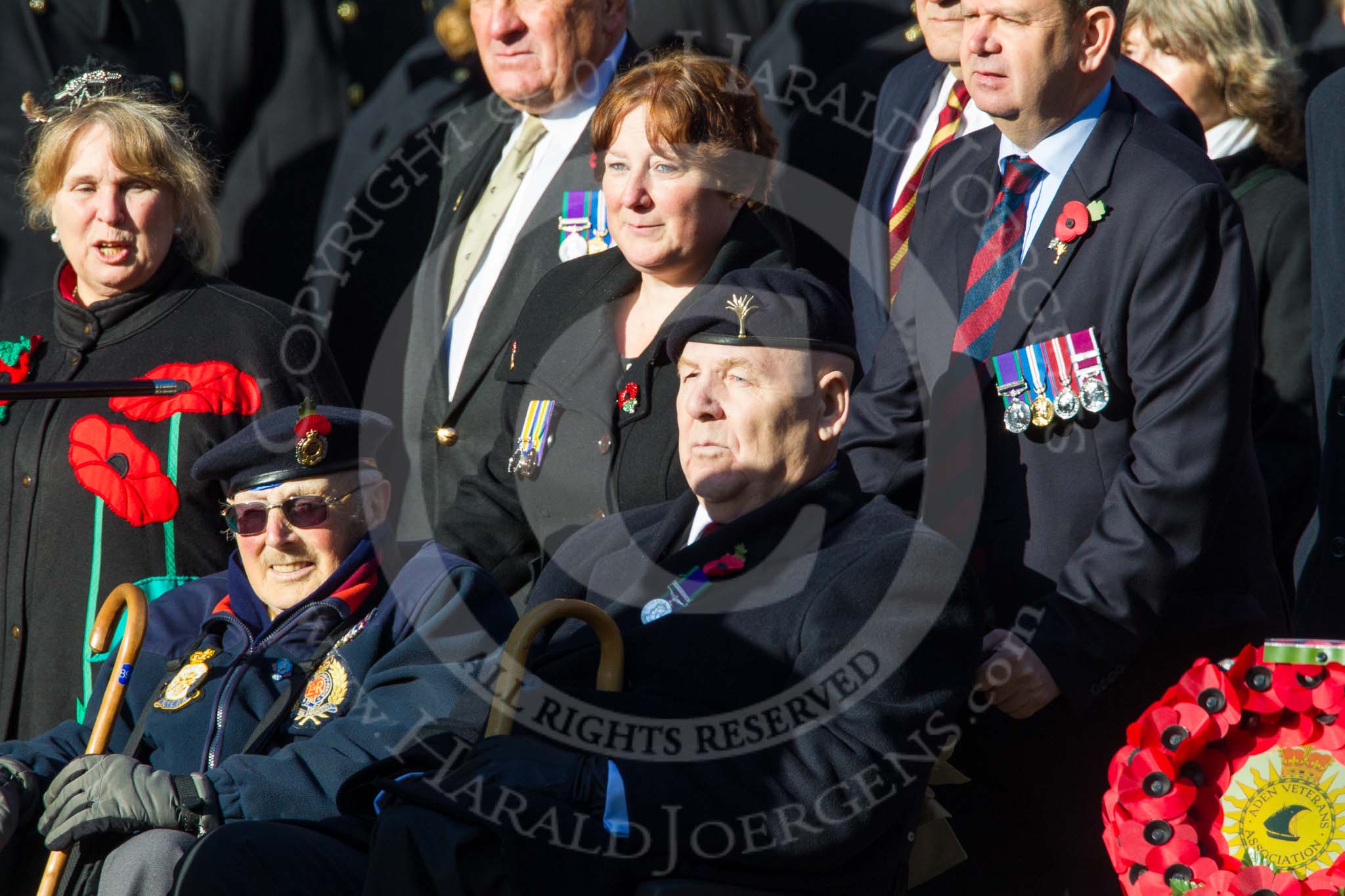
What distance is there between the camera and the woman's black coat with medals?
3939 millimetres

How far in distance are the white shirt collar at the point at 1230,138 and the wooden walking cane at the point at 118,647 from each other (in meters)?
2.72

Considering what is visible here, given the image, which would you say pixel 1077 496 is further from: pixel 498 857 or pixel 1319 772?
pixel 498 857

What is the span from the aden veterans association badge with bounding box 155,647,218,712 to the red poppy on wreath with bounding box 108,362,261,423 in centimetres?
87

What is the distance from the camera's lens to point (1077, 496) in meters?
3.44

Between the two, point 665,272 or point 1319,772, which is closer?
point 1319,772

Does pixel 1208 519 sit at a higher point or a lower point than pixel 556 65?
lower

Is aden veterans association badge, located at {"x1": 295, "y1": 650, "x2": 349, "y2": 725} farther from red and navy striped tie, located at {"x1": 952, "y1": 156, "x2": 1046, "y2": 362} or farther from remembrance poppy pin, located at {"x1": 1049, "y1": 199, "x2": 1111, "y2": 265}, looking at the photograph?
remembrance poppy pin, located at {"x1": 1049, "y1": 199, "x2": 1111, "y2": 265}

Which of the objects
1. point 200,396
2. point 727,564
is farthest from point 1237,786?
point 200,396

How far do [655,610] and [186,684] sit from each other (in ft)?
3.36

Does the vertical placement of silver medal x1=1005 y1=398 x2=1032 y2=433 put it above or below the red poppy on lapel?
below

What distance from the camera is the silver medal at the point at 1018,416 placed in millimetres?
3467

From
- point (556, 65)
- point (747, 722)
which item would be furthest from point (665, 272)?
point (747, 722)

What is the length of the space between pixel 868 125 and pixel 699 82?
0.96 meters

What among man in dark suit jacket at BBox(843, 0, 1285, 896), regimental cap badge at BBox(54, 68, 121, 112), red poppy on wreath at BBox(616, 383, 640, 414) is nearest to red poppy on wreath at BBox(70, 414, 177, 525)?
regimental cap badge at BBox(54, 68, 121, 112)
